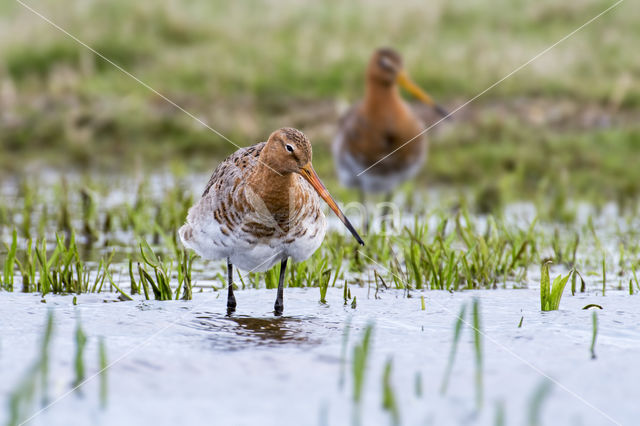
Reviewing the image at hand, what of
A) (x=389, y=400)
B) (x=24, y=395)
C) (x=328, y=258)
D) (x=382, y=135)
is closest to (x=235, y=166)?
(x=328, y=258)

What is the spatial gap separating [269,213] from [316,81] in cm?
911

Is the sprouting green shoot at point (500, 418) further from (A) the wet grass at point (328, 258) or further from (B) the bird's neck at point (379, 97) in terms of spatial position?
(B) the bird's neck at point (379, 97)

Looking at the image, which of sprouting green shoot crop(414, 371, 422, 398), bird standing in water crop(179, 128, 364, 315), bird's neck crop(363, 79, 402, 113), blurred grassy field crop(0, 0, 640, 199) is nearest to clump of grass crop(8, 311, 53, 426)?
sprouting green shoot crop(414, 371, 422, 398)

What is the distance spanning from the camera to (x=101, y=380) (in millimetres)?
2990

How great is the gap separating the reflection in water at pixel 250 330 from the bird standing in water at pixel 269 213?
0.16 metres

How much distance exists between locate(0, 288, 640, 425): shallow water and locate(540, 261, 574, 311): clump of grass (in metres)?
0.06

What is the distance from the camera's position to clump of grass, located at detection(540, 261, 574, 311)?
426 cm

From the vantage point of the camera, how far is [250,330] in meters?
3.94

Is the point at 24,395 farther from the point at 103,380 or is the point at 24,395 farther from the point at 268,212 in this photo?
the point at 268,212

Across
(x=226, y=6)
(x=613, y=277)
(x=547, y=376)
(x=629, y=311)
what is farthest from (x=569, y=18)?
(x=547, y=376)

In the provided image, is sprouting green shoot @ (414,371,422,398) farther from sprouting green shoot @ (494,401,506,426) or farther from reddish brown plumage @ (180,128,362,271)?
reddish brown plumage @ (180,128,362,271)

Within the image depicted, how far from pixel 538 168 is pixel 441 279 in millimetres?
5676

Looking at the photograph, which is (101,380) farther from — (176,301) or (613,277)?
(613,277)

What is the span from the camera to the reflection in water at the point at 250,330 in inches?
146
